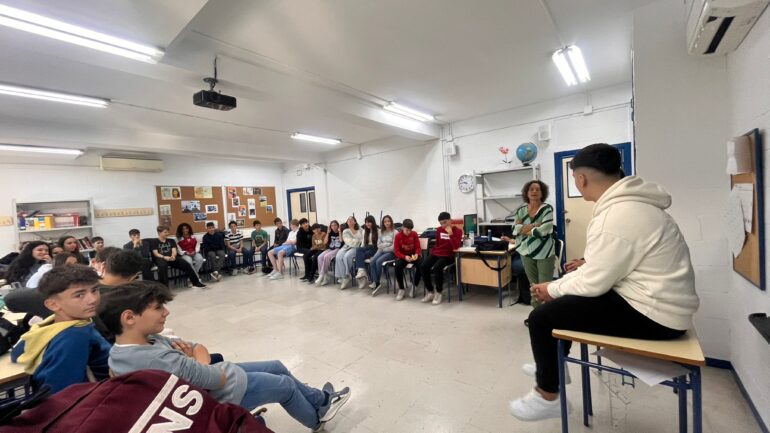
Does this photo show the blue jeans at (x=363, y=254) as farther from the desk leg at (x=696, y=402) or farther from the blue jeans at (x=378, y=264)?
the desk leg at (x=696, y=402)

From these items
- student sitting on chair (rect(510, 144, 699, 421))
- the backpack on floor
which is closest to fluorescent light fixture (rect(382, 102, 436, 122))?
student sitting on chair (rect(510, 144, 699, 421))

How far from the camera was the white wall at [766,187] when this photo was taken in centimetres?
154

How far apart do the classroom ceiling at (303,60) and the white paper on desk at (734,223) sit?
1.72m

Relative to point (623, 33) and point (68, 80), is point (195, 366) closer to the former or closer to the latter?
point (68, 80)

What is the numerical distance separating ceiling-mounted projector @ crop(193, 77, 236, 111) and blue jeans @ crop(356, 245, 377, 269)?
9.78 ft

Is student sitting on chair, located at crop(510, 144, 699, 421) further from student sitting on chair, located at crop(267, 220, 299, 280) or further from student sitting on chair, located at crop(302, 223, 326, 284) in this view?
student sitting on chair, located at crop(267, 220, 299, 280)

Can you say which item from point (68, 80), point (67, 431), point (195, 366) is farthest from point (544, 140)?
point (68, 80)

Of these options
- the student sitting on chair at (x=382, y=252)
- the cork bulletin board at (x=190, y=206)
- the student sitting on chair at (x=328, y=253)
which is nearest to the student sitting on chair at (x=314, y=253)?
the student sitting on chair at (x=328, y=253)

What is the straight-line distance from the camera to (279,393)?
1561mm

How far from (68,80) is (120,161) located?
356 centimetres

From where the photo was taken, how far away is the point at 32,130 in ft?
14.6

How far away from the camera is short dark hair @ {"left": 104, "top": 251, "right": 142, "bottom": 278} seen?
219cm

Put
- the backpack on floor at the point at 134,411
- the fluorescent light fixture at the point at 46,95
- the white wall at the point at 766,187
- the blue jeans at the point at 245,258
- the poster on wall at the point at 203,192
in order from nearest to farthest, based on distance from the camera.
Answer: the backpack on floor at the point at 134,411
the white wall at the point at 766,187
the fluorescent light fixture at the point at 46,95
the blue jeans at the point at 245,258
the poster on wall at the point at 203,192

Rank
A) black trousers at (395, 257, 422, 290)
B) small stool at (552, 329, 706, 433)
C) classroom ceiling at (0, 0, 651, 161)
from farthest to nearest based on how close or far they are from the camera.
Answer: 1. black trousers at (395, 257, 422, 290)
2. classroom ceiling at (0, 0, 651, 161)
3. small stool at (552, 329, 706, 433)
